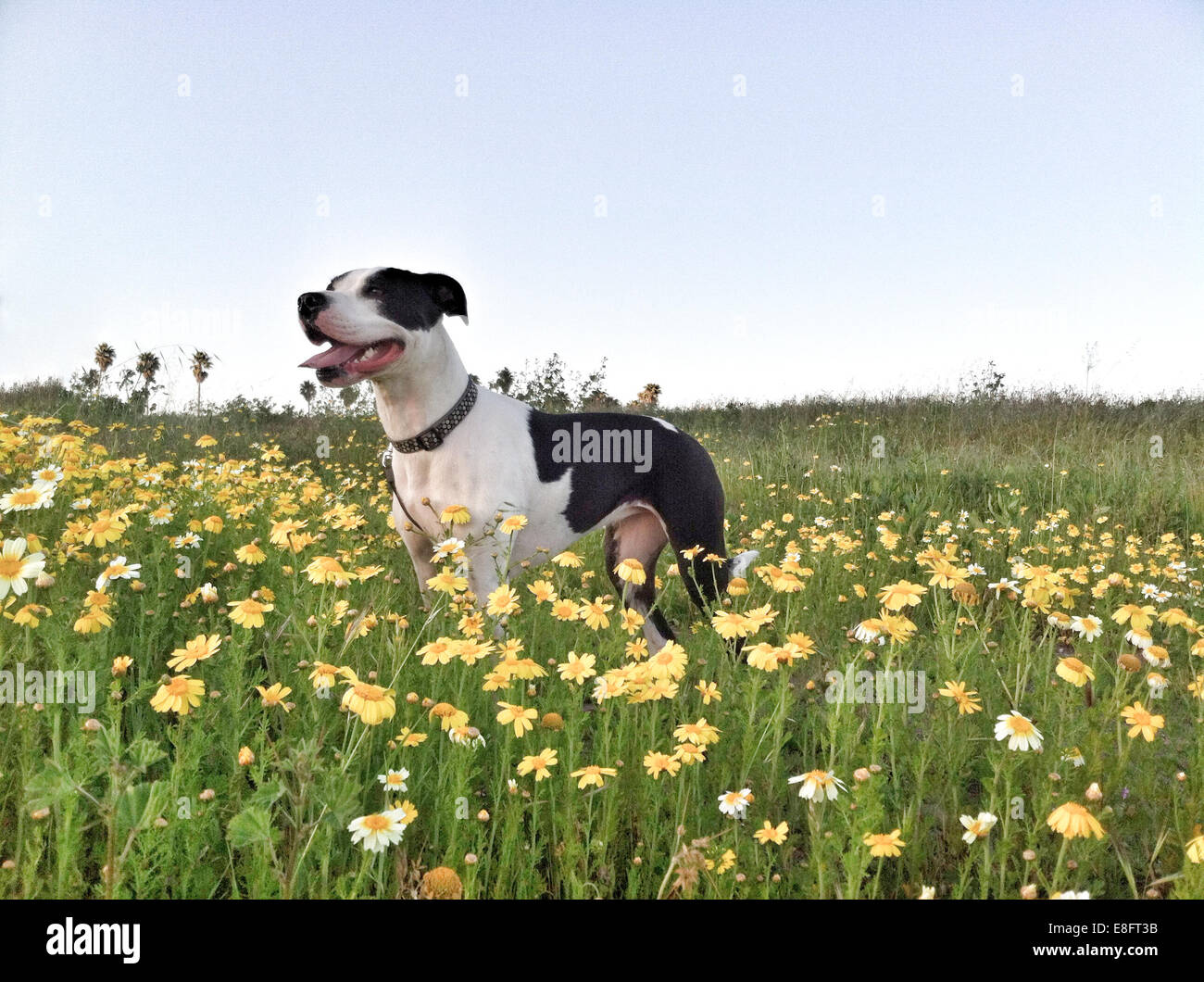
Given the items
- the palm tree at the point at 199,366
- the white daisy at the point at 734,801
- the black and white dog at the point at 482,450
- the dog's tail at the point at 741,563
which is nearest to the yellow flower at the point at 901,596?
the black and white dog at the point at 482,450

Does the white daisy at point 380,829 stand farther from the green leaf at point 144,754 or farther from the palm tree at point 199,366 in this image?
the palm tree at point 199,366

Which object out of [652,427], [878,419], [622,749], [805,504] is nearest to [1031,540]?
[805,504]

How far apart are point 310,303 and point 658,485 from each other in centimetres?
181

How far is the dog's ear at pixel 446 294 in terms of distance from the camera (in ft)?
10.7

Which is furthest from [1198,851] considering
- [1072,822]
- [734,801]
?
[734,801]

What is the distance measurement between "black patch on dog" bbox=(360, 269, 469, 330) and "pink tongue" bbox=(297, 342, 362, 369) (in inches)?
7.6

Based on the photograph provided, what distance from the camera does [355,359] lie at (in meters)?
2.94

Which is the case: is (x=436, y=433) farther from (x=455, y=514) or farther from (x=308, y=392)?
(x=308, y=392)

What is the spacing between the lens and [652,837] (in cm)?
163

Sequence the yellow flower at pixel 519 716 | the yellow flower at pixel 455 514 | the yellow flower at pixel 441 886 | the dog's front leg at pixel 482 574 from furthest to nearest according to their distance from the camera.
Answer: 1. the dog's front leg at pixel 482 574
2. the yellow flower at pixel 455 514
3. the yellow flower at pixel 519 716
4. the yellow flower at pixel 441 886

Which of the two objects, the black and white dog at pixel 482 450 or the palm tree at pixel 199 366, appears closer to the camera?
the black and white dog at pixel 482 450

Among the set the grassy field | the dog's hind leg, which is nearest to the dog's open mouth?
the grassy field

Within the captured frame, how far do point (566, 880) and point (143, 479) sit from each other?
3277mm

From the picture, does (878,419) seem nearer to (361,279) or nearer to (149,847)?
(361,279)
